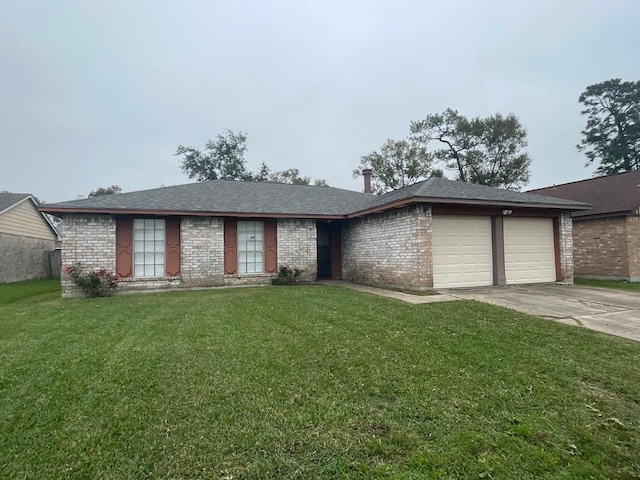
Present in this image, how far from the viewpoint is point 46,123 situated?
18.0 metres

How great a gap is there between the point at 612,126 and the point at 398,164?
68.5 ft

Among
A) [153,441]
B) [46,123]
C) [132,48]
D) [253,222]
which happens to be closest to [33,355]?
[153,441]

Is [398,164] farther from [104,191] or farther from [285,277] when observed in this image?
[104,191]

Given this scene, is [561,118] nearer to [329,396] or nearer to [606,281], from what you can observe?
[606,281]

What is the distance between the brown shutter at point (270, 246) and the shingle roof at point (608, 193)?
12407 millimetres

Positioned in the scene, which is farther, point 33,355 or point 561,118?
point 561,118

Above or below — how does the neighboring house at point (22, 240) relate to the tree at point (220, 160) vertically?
below

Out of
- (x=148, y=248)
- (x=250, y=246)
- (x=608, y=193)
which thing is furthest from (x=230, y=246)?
(x=608, y=193)

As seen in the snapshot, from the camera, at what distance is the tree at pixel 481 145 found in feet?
83.6

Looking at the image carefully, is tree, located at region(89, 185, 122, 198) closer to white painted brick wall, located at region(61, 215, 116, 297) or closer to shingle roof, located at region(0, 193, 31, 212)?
shingle roof, located at region(0, 193, 31, 212)

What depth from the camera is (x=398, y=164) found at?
27.5 metres

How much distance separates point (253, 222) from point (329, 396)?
30.3ft

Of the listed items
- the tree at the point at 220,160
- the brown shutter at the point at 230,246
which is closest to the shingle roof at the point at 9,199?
the brown shutter at the point at 230,246

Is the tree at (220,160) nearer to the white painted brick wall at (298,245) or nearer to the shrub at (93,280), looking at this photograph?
the white painted brick wall at (298,245)
